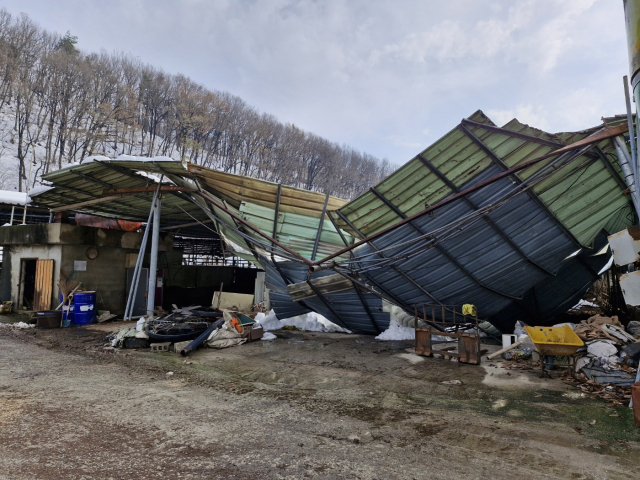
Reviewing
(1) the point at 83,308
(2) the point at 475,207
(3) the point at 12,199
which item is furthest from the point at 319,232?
(3) the point at 12,199

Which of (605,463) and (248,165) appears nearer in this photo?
(605,463)

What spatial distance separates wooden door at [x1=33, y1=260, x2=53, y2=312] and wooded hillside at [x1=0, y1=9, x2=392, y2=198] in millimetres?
11842

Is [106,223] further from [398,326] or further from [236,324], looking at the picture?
[398,326]

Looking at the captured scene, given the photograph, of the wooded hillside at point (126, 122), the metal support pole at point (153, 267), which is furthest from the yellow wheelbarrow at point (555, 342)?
the wooded hillside at point (126, 122)

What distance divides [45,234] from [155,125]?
29.7 m

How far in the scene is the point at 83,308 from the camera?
12258mm

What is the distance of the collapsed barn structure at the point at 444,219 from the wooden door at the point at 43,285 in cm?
302

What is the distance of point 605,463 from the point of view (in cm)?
344

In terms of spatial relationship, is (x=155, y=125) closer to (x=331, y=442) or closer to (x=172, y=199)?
(x=172, y=199)

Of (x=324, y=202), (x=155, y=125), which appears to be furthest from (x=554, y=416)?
(x=155, y=125)

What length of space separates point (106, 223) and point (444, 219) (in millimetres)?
14996

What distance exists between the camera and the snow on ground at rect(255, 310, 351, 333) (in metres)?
12.0

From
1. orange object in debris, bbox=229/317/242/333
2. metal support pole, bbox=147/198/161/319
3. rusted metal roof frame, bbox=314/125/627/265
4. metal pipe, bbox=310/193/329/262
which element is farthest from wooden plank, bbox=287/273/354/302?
metal support pole, bbox=147/198/161/319

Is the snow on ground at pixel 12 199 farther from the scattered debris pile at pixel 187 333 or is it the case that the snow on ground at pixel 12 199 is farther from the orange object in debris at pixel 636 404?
the orange object in debris at pixel 636 404
